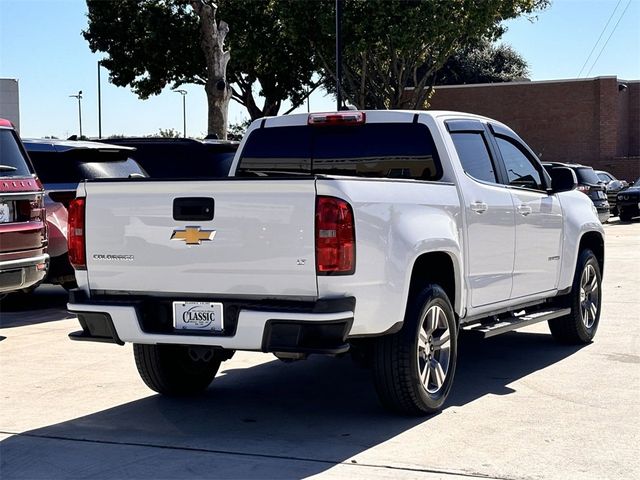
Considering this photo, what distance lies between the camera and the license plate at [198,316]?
6242 mm

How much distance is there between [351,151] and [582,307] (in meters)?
3.11

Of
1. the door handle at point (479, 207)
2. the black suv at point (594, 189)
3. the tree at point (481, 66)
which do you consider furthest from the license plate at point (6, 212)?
the tree at point (481, 66)

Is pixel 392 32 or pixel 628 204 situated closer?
pixel 628 204

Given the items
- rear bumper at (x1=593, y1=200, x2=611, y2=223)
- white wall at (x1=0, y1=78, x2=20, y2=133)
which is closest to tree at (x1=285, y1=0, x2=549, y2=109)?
white wall at (x1=0, y1=78, x2=20, y2=133)

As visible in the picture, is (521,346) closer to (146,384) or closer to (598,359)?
(598,359)

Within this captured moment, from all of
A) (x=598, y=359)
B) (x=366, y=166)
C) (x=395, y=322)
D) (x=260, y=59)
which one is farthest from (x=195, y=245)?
(x=260, y=59)

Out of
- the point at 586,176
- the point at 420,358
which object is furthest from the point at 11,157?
the point at 586,176

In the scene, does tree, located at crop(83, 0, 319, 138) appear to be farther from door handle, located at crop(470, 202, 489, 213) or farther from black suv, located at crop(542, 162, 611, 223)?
door handle, located at crop(470, 202, 489, 213)

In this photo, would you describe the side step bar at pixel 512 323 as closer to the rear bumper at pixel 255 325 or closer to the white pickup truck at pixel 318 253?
the white pickup truck at pixel 318 253

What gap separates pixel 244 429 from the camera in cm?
656

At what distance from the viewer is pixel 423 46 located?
133ft

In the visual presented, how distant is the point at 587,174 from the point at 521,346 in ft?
66.1

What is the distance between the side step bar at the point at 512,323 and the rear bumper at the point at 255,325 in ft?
6.45

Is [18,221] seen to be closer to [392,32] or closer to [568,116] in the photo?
[392,32]
